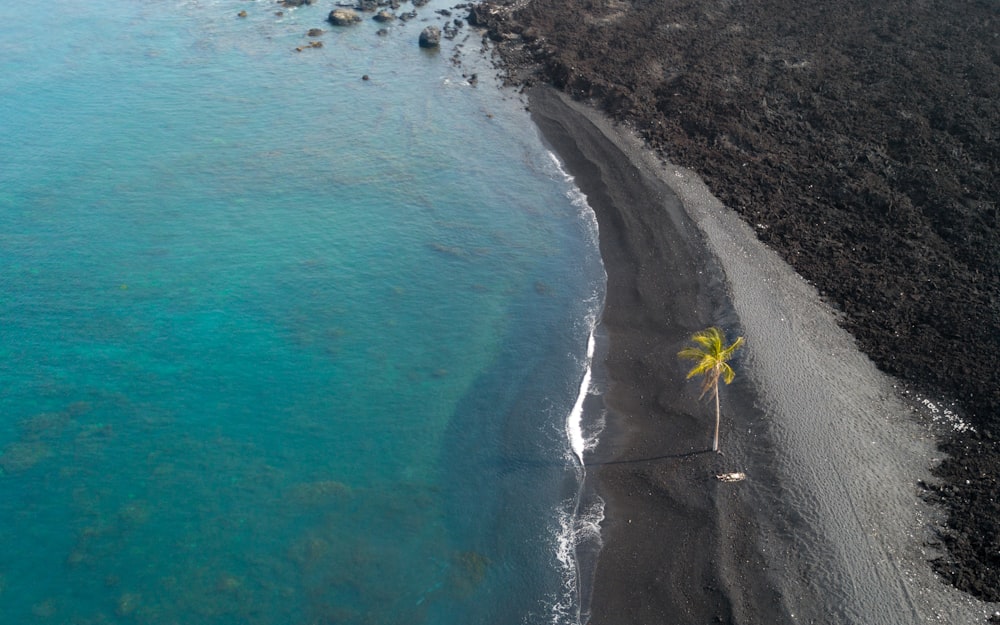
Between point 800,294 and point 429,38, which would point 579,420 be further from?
point 429,38

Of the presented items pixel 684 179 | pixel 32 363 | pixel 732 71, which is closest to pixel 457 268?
pixel 684 179

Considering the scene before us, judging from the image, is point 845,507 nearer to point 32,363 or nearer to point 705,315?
point 705,315

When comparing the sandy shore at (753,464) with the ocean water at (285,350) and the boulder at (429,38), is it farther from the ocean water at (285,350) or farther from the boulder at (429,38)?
the boulder at (429,38)

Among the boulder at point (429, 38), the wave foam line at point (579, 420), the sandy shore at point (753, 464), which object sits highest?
the boulder at point (429, 38)

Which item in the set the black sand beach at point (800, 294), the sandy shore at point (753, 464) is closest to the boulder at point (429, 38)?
the black sand beach at point (800, 294)

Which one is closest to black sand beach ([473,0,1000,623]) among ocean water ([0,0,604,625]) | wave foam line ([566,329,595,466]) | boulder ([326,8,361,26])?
wave foam line ([566,329,595,466])
